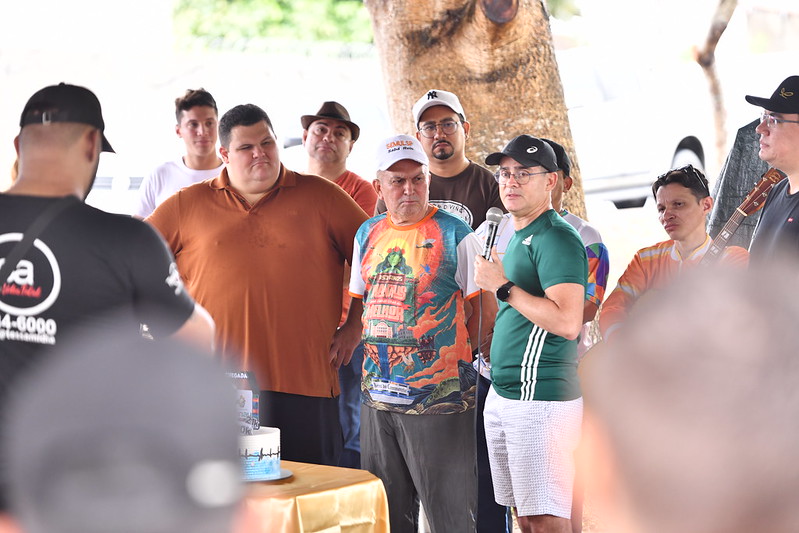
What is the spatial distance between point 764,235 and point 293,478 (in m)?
1.73

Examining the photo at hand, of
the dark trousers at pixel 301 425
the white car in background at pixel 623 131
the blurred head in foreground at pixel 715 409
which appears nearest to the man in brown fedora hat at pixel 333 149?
the dark trousers at pixel 301 425

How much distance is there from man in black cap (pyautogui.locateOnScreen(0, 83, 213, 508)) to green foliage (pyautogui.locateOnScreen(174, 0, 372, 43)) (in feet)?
64.9

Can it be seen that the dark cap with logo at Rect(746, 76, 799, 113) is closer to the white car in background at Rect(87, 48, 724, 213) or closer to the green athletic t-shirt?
the green athletic t-shirt

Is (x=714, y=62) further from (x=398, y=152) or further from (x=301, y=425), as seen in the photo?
(x=301, y=425)

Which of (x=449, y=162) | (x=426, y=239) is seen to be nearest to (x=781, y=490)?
(x=426, y=239)

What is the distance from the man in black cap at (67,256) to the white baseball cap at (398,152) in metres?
1.58

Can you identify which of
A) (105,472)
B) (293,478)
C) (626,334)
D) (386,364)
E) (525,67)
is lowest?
(293,478)

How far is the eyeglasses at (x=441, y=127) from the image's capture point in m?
4.38

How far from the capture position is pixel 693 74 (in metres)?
11.0

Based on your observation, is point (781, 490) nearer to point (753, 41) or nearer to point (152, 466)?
point (152, 466)

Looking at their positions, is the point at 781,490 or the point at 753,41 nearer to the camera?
the point at 781,490

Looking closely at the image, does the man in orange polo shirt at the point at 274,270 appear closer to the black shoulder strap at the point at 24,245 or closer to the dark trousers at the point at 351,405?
the dark trousers at the point at 351,405

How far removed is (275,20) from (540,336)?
1940 cm

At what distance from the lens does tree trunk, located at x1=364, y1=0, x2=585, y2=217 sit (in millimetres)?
5715
